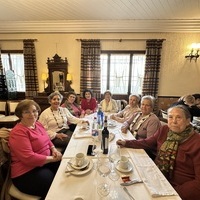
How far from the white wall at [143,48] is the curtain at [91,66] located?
18 cm

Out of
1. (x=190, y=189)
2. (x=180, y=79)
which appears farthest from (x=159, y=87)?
(x=190, y=189)

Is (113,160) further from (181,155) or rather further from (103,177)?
(181,155)

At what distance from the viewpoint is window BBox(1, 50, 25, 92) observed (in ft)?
14.5

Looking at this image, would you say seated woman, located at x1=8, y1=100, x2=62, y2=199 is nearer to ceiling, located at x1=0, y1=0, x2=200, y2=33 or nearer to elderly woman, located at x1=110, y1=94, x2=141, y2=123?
elderly woman, located at x1=110, y1=94, x2=141, y2=123

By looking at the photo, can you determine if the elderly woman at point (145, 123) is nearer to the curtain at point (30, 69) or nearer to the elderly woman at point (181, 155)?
the elderly woman at point (181, 155)

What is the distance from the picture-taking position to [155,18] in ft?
12.0

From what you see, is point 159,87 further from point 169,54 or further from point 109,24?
point 109,24

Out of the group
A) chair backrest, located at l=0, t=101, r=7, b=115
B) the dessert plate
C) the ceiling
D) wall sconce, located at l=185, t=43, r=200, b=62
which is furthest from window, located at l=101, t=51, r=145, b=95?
the dessert plate

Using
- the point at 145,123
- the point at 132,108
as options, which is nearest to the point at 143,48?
the point at 132,108

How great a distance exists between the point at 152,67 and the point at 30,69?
3380mm

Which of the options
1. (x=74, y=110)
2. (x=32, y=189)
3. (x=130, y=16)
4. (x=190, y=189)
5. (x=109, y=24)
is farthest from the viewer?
(x=109, y=24)

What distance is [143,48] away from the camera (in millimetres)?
4102

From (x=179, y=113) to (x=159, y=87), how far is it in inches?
123

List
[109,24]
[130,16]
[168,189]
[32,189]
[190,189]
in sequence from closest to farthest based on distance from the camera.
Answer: [168,189] < [190,189] < [32,189] < [130,16] < [109,24]
